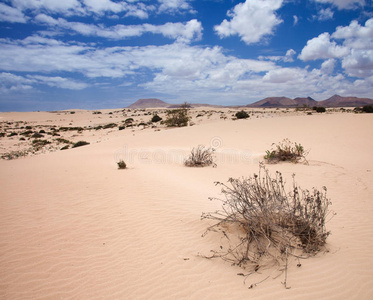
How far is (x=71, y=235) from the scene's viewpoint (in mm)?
3914

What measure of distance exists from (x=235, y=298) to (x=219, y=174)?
589 cm

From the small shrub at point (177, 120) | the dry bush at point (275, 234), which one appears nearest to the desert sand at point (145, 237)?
the dry bush at point (275, 234)

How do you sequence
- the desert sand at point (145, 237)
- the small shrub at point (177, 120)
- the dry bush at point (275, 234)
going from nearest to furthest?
1. the desert sand at point (145, 237)
2. the dry bush at point (275, 234)
3. the small shrub at point (177, 120)

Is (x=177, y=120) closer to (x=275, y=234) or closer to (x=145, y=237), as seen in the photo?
(x=145, y=237)

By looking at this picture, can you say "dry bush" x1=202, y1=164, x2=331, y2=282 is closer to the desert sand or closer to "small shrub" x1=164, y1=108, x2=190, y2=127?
the desert sand

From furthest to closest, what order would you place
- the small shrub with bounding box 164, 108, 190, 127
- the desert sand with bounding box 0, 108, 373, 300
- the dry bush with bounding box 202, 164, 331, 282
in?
1. the small shrub with bounding box 164, 108, 190, 127
2. the dry bush with bounding box 202, 164, 331, 282
3. the desert sand with bounding box 0, 108, 373, 300

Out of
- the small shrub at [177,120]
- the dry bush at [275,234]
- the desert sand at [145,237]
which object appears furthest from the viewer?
the small shrub at [177,120]

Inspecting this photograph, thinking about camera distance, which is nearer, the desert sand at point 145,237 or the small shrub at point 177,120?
the desert sand at point 145,237

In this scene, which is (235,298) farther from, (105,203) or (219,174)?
(219,174)

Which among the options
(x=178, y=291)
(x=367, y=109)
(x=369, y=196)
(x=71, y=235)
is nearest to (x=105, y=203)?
(x=71, y=235)

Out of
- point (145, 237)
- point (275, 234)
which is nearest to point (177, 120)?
point (145, 237)

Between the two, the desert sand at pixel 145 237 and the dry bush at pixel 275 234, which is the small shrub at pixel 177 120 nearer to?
the desert sand at pixel 145 237

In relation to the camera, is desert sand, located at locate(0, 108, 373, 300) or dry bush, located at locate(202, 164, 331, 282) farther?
dry bush, located at locate(202, 164, 331, 282)

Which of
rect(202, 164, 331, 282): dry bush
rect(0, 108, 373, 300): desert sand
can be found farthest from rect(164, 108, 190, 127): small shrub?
rect(202, 164, 331, 282): dry bush
